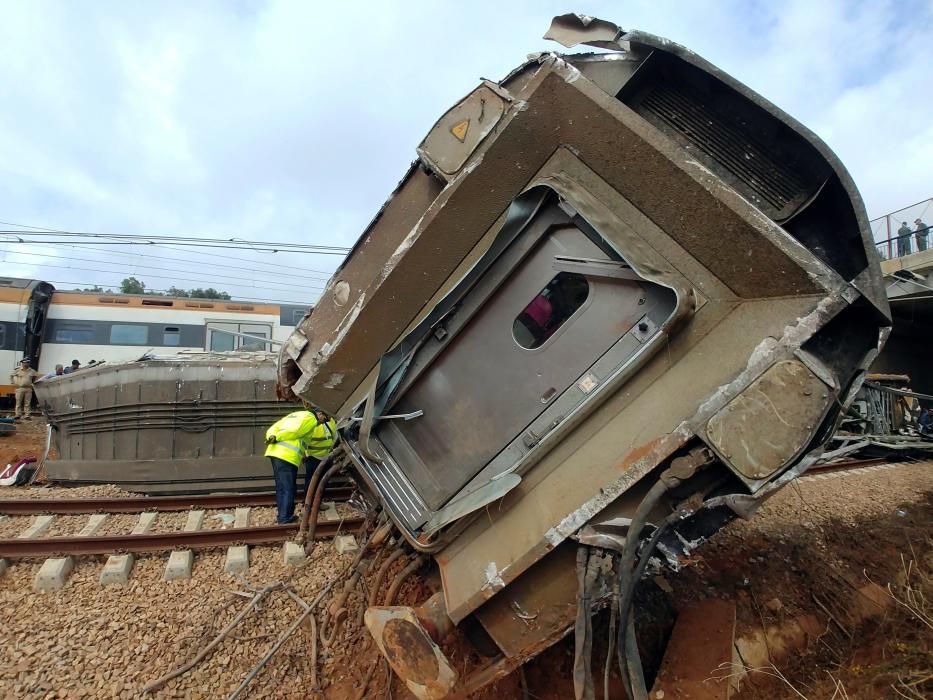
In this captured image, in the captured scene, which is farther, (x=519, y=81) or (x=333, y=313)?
(x=333, y=313)

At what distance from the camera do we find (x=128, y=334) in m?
15.7

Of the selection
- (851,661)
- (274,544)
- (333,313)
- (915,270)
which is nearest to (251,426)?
(274,544)

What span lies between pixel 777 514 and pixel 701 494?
12.4 feet

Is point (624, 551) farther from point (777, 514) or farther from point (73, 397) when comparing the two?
point (73, 397)

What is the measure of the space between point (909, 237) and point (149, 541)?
16076 mm

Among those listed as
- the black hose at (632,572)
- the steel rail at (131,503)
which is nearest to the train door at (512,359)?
the black hose at (632,572)

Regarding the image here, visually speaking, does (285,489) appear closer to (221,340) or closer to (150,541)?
(150,541)

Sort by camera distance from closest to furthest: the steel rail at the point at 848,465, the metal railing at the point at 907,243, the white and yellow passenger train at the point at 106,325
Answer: the steel rail at the point at 848,465 → the metal railing at the point at 907,243 → the white and yellow passenger train at the point at 106,325

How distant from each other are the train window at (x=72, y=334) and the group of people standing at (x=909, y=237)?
21.5 metres

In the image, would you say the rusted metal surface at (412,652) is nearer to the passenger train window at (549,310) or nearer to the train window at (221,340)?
the passenger train window at (549,310)

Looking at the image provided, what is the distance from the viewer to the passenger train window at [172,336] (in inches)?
622

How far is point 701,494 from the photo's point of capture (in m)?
2.21

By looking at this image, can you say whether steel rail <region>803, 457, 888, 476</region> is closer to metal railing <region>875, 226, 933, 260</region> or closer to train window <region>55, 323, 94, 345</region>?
metal railing <region>875, 226, 933, 260</region>

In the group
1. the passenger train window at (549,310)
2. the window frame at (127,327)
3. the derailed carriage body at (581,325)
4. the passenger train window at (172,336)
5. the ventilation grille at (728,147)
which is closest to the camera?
the derailed carriage body at (581,325)
